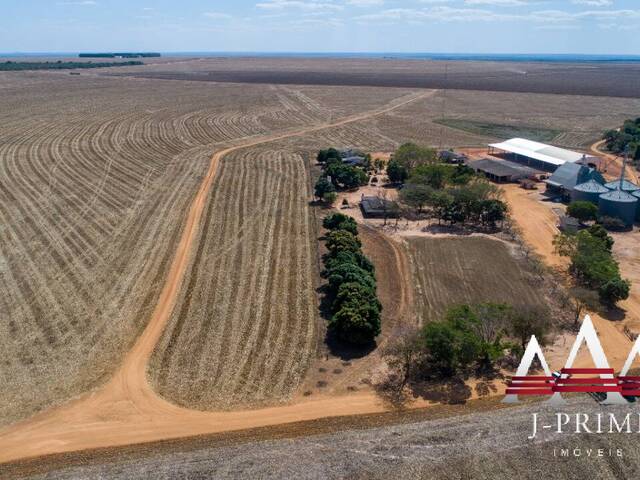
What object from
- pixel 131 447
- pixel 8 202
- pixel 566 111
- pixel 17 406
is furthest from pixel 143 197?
pixel 566 111

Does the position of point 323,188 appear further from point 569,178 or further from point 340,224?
point 569,178

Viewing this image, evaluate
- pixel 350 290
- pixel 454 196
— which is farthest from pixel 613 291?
pixel 454 196

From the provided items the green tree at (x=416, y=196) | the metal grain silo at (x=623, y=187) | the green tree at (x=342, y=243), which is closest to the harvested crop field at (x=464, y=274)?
the green tree at (x=342, y=243)

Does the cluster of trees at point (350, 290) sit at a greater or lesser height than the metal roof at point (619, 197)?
lesser

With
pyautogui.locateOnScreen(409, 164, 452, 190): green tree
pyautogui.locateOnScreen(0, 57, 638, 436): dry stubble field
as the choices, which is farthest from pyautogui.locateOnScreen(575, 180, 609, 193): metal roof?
pyautogui.locateOnScreen(0, 57, 638, 436): dry stubble field

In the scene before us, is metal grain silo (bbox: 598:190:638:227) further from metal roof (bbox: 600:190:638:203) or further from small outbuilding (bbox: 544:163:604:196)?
small outbuilding (bbox: 544:163:604:196)

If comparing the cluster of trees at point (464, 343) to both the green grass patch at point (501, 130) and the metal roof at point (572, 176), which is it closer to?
the metal roof at point (572, 176)
